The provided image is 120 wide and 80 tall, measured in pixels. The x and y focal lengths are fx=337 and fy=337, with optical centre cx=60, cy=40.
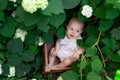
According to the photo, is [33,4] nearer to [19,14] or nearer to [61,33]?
[19,14]

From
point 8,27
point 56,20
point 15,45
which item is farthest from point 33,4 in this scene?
point 15,45

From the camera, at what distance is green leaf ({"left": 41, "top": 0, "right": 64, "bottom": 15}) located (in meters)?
1.79

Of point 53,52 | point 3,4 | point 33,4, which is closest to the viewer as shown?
point 33,4

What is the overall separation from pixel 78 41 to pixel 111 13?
0.30 m

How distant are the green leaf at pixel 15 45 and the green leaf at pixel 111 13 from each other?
567 mm

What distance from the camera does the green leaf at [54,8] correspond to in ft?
5.87

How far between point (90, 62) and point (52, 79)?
368 millimetres

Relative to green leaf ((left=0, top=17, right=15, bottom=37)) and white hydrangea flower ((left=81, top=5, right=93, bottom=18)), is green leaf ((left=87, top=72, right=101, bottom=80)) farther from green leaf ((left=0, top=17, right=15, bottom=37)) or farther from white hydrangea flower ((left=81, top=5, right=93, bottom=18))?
green leaf ((left=0, top=17, right=15, bottom=37))

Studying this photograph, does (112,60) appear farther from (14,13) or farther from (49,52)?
(14,13)

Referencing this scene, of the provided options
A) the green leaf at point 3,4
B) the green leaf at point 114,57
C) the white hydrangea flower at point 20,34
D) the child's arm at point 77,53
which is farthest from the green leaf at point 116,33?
the green leaf at point 3,4

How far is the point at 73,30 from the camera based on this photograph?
2135 millimetres

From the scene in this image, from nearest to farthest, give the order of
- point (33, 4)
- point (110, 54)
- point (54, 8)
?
point (33, 4) < point (54, 8) < point (110, 54)

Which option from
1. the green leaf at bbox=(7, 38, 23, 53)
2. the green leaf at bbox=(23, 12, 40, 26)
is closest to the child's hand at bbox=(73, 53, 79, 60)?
the green leaf at bbox=(7, 38, 23, 53)

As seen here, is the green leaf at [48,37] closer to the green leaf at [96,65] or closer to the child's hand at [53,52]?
the child's hand at [53,52]
